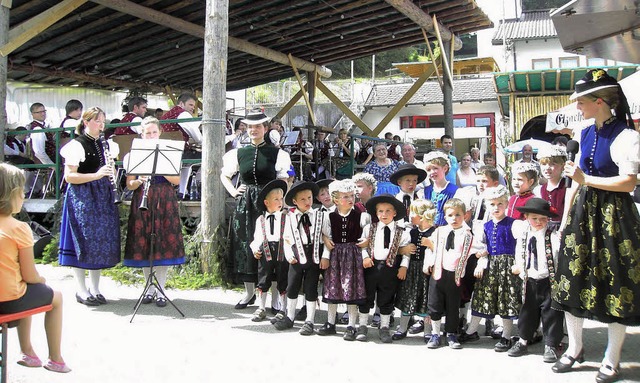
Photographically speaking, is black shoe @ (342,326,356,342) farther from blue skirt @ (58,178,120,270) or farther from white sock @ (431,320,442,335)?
blue skirt @ (58,178,120,270)

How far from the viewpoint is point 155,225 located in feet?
20.2

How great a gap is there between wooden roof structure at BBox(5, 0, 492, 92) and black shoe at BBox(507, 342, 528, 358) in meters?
7.04

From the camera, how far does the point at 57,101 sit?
2009 centimetres

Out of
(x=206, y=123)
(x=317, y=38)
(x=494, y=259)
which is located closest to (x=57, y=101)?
(x=317, y=38)

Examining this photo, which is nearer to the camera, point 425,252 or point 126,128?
point 425,252

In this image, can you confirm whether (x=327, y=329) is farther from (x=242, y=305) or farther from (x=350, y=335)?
(x=242, y=305)

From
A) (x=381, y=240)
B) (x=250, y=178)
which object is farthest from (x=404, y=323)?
(x=250, y=178)

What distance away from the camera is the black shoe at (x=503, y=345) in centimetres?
470

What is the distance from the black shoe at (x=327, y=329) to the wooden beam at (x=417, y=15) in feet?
21.7

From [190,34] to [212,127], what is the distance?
4938 millimetres

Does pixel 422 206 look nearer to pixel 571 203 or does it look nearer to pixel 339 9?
pixel 571 203

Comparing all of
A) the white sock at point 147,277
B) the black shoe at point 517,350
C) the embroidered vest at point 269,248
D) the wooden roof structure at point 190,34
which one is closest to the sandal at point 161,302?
the white sock at point 147,277

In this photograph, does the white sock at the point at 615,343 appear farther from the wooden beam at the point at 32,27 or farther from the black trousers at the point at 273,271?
the wooden beam at the point at 32,27

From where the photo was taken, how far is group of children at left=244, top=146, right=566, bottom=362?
15.1ft
